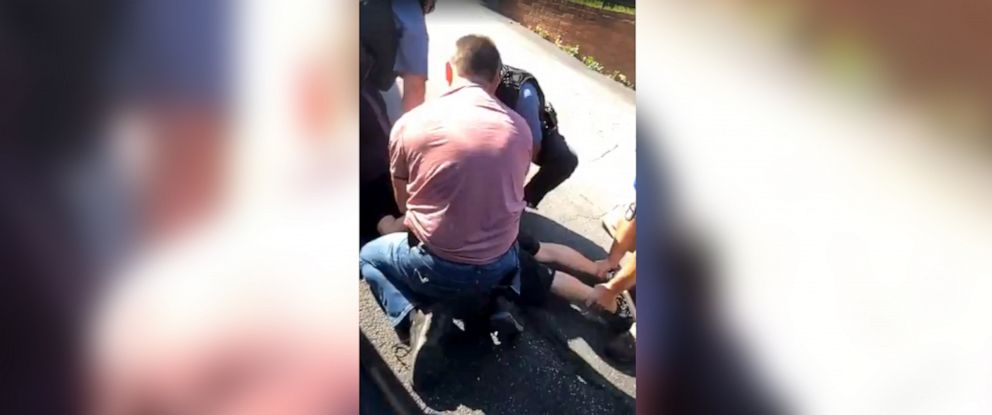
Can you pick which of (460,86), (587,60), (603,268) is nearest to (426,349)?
(603,268)

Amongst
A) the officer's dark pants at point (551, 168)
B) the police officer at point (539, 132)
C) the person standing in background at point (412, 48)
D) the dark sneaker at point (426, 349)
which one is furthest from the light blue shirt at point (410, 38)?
the dark sneaker at point (426, 349)

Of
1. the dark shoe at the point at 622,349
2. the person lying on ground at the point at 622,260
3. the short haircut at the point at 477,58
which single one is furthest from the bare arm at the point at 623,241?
the short haircut at the point at 477,58

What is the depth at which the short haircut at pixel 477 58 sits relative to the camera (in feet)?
4.75

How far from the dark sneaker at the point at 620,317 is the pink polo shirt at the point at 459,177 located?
8.1 inches

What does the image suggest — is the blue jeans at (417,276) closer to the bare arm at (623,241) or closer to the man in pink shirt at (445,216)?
the man in pink shirt at (445,216)

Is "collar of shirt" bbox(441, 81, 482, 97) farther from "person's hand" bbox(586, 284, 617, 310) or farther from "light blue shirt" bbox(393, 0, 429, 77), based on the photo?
"person's hand" bbox(586, 284, 617, 310)

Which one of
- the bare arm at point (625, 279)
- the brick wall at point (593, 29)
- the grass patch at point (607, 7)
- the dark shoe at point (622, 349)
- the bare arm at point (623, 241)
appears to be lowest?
the dark shoe at point (622, 349)

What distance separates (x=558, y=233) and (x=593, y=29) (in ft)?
1.17

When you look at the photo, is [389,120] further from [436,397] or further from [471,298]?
[436,397]

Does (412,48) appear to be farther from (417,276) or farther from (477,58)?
(417,276)

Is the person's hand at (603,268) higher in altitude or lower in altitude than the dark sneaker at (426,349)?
higher

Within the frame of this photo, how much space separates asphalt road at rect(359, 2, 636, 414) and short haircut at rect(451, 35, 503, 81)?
1cm

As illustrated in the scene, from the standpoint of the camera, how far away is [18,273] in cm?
140

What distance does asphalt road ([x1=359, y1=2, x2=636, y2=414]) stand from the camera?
1.42 m
